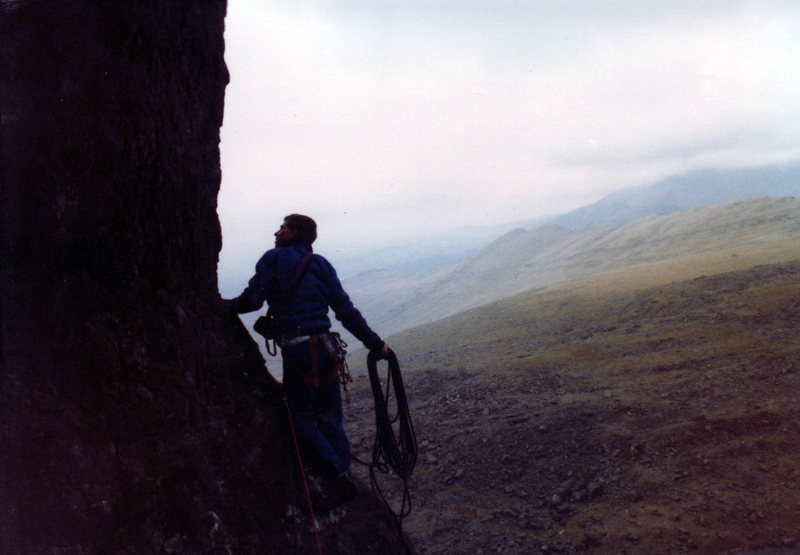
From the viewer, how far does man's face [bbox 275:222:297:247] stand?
428 centimetres

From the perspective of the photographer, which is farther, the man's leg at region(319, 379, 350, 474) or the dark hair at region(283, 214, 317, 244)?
the dark hair at region(283, 214, 317, 244)

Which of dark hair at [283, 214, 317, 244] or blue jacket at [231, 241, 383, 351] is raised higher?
dark hair at [283, 214, 317, 244]

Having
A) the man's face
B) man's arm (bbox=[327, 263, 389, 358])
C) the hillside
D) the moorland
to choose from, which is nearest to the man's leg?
man's arm (bbox=[327, 263, 389, 358])

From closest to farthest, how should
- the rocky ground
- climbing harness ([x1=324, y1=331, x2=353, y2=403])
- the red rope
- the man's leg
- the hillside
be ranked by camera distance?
1. the red rope
2. climbing harness ([x1=324, y1=331, x2=353, y2=403])
3. the man's leg
4. the rocky ground
5. the hillside

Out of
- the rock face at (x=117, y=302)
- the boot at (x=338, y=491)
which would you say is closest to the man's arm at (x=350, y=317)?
the rock face at (x=117, y=302)

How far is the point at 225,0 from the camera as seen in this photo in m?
3.85

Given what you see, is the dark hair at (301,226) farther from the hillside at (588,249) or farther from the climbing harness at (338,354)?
the hillside at (588,249)

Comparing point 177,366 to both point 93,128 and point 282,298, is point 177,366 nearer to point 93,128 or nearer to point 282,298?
point 282,298

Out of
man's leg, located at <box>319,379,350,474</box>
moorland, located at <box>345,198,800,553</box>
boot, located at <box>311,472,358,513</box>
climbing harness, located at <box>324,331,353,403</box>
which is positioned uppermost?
climbing harness, located at <box>324,331,353,403</box>

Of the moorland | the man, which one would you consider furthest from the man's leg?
the moorland

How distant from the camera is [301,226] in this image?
14.4 feet

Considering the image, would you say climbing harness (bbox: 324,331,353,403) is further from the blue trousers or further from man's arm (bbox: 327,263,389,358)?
man's arm (bbox: 327,263,389,358)

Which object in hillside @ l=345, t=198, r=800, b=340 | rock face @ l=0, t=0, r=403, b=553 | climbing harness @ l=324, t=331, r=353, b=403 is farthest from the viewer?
hillside @ l=345, t=198, r=800, b=340

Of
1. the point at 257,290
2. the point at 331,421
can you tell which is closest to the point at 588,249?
the point at 331,421
